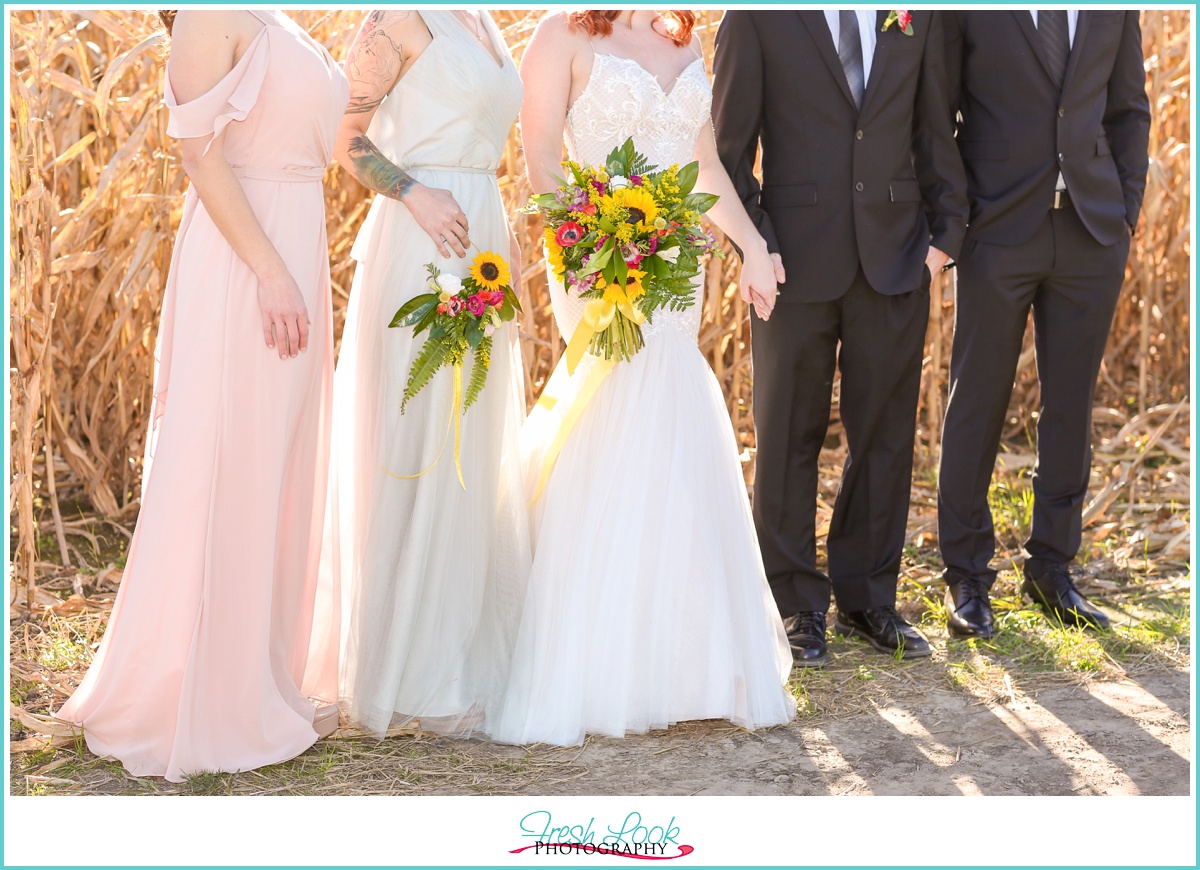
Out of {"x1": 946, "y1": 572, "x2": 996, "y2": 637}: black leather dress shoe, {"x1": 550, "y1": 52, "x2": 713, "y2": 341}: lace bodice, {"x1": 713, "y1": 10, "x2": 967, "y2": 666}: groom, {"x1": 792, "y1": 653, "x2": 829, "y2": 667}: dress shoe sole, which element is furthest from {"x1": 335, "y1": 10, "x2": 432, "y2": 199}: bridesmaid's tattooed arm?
{"x1": 946, "y1": 572, "x2": 996, "y2": 637}: black leather dress shoe

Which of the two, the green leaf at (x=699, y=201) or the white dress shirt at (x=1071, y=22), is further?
Answer: the white dress shirt at (x=1071, y=22)

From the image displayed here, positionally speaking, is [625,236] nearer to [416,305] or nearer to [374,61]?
[416,305]

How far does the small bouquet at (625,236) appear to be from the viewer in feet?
10.2

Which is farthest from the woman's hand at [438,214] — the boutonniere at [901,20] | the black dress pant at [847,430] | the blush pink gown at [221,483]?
the boutonniere at [901,20]

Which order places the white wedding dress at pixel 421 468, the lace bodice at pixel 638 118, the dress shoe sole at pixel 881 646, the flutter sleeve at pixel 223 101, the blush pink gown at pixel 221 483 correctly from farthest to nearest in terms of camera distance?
the dress shoe sole at pixel 881 646, the lace bodice at pixel 638 118, the white wedding dress at pixel 421 468, the blush pink gown at pixel 221 483, the flutter sleeve at pixel 223 101

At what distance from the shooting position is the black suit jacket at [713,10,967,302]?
142 inches

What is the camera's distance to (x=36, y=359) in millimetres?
4109

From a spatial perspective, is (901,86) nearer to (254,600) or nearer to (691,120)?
(691,120)

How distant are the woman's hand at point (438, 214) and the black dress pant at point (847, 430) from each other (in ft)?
3.59

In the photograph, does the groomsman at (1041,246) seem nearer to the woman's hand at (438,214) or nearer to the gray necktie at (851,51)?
the gray necktie at (851,51)

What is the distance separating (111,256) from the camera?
4719mm

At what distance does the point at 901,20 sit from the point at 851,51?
0.16m

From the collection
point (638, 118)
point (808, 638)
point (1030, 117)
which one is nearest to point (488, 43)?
point (638, 118)

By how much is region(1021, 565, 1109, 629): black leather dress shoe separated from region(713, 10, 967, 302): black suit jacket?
123 centimetres
